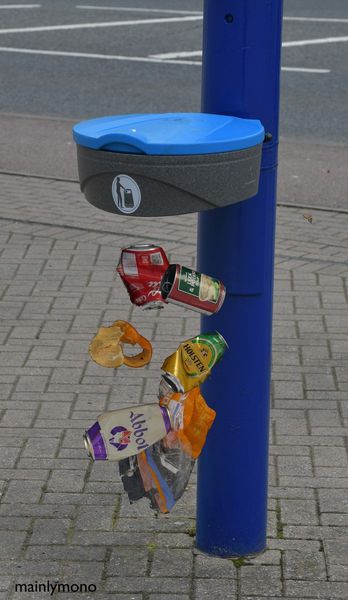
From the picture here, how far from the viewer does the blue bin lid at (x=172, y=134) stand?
9.94ft

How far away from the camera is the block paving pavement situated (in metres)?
3.66

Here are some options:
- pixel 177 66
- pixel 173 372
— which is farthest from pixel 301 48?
pixel 173 372

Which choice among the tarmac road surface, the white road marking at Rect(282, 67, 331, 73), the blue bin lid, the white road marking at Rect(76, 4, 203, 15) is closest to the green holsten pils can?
the blue bin lid

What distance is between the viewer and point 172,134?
314cm

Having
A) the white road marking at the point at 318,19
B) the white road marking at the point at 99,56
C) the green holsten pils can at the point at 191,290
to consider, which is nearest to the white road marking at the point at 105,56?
the white road marking at the point at 99,56

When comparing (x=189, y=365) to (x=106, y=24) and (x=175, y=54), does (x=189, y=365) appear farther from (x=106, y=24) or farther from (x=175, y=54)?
(x=106, y=24)

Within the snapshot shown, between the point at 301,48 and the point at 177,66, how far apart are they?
1921mm

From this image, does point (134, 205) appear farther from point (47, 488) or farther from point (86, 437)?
point (47, 488)

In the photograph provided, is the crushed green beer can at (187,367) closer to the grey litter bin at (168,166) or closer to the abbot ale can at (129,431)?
the abbot ale can at (129,431)

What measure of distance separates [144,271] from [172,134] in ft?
1.32

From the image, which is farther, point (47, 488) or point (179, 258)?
point (179, 258)

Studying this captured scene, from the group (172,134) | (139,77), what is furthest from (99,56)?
(172,134)

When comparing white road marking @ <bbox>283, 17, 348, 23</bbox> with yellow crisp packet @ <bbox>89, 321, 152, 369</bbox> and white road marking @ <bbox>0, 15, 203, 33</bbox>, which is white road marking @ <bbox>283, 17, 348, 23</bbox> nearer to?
white road marking @ <bbox>0, 15, 203, 33</bbox>

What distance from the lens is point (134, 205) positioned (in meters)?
3.12
